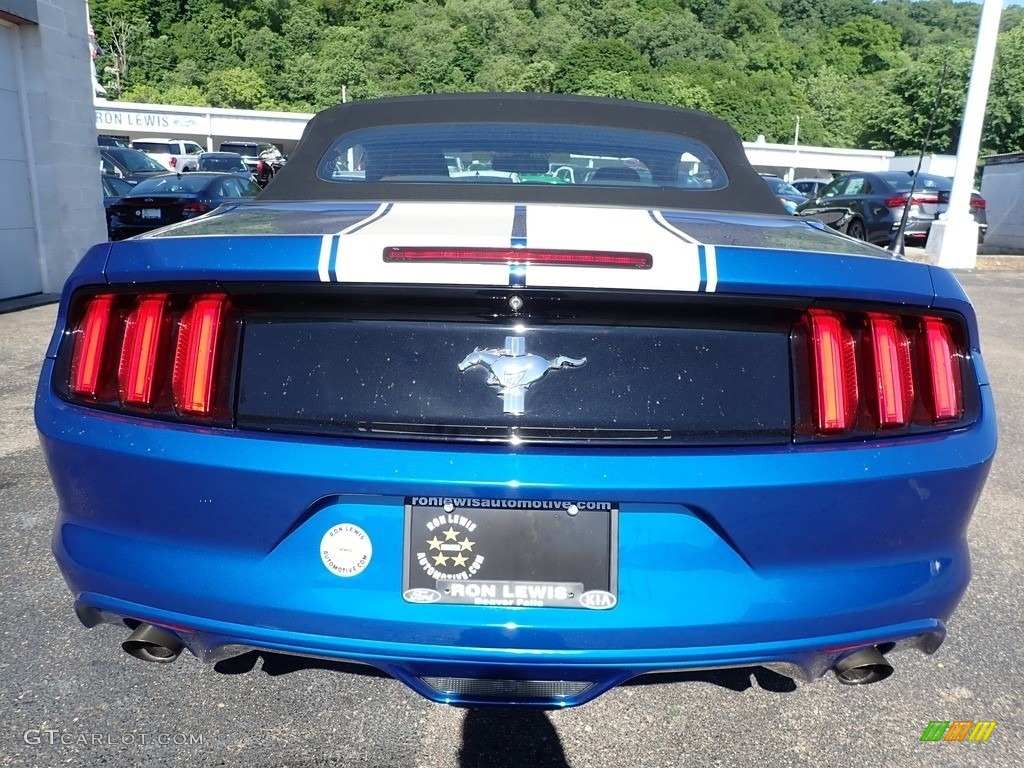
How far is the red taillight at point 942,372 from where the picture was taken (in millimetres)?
1790

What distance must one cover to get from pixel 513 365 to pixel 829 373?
24.9 inches

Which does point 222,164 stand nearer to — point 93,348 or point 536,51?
point 93,348

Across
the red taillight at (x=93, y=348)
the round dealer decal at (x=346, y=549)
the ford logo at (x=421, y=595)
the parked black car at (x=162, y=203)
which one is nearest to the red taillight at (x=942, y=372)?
the ford logo at (x=421, y=595)

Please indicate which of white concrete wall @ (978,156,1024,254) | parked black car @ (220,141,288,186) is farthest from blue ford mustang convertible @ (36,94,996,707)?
parked black car @ (220,141,288,186)

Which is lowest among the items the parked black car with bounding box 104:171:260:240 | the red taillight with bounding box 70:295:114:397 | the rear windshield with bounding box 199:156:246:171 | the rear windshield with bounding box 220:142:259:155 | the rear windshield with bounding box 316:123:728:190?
the rear windshield with bounding box 220:142:259:155

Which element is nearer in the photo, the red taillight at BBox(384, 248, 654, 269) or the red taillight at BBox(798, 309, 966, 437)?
the red taillight at BBox(384, 248, 654, 269)

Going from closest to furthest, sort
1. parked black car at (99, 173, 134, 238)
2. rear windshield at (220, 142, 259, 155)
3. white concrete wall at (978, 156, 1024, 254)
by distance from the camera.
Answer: parked black car at (99, 173, 134, 238) < white concrete wall at (978, 156, 1024, 254) < rear windshield at (220, 142, 259, 155)

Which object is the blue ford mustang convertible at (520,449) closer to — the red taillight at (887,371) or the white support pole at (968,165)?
the red taillight at (887,371)

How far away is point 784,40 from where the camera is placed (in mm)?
102688

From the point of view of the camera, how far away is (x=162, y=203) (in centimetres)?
1159

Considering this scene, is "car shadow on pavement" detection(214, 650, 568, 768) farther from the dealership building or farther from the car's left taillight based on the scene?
the dealership building

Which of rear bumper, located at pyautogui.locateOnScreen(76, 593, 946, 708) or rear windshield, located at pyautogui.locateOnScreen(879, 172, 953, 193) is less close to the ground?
rear bumper, located at pyautogui.locateOnScreen(76, 593, 946, 708)

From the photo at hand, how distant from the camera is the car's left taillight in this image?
1742 mm

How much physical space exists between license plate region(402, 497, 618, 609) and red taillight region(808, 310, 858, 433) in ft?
1.54
